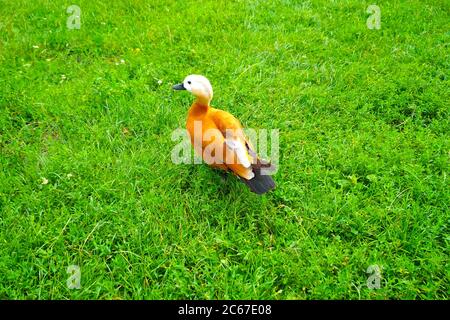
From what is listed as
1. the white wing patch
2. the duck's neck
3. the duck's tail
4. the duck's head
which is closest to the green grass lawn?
the duck's tail

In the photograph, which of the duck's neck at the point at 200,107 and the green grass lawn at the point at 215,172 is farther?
the duck's neck at the point at 200,107

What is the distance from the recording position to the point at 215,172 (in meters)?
3.46

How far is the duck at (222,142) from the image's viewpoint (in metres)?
2.92

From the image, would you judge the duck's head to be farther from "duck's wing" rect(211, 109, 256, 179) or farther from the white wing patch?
the white wing patch

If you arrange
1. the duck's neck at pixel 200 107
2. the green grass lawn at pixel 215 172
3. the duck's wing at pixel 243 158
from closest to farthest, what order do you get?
the green grass lawn at pixel 215 172
the duck's wing at pixel 243 158
the duck's neck at pixel 200 107

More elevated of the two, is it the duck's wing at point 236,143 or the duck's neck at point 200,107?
the duck's neck at point 200,107

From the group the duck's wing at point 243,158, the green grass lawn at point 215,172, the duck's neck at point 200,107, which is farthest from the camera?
the duck's neck at point 200,107

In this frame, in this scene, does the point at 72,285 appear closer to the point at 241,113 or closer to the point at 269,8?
the point at 241,113

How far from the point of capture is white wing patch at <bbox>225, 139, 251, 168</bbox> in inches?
113

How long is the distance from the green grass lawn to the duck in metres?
0.33

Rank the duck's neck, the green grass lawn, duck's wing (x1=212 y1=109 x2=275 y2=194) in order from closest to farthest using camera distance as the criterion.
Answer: the green grass lawn, duck's wing (x1=212 y1=109 x2=275 y2=194), the duck's neck

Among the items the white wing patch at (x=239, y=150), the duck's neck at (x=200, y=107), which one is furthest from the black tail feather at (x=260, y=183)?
the duck's neck at (x=200, y=107)

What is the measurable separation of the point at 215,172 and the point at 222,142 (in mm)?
586

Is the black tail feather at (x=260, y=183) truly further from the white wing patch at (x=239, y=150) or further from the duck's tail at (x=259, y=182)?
the white wing patch at (x=239, y=150)
